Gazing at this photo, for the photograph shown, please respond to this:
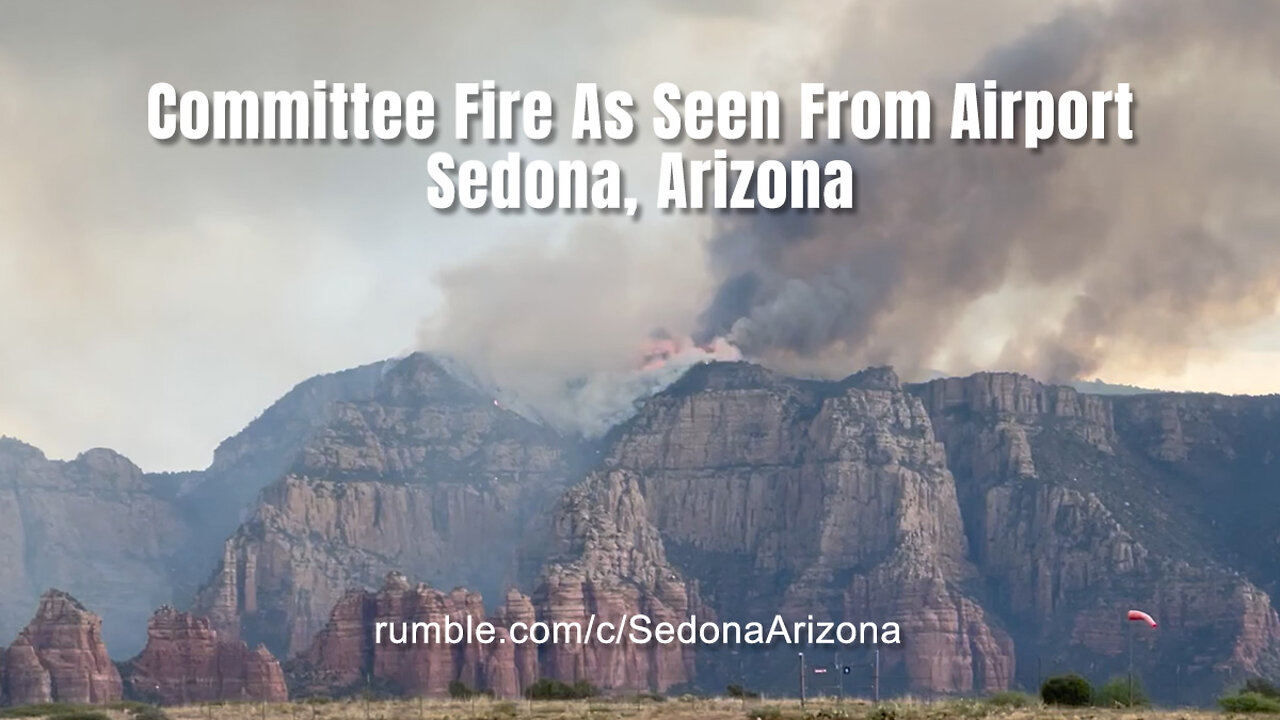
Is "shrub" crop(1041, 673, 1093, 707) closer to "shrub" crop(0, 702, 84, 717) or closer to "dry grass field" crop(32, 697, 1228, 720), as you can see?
"dry grass field" crop(32, 697, 1228, 720)

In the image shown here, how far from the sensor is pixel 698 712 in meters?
142

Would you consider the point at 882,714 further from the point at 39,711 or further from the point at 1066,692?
the point at 39,711

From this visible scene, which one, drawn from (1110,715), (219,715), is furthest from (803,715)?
(219,715)

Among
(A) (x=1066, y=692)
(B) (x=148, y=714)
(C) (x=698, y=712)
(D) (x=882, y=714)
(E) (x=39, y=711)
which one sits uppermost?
(D) (x=882, y=714)

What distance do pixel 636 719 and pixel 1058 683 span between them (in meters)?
31.9

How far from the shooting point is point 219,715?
6585 inches

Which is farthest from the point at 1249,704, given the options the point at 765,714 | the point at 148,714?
the point at 148,714

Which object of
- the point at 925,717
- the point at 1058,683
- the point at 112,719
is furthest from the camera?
the point at 112,719

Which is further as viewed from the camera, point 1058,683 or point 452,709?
point 452,709

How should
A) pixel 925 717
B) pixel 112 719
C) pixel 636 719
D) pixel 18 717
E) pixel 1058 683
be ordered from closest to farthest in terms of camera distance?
pixel 925 717 → pixel 636 719 → pixel 1058 683 → pixel 112 719 → pixel 18 717

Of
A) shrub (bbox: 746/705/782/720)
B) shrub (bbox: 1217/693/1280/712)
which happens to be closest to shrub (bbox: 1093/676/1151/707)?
shrub (bbox: 1217/693/1280/712)

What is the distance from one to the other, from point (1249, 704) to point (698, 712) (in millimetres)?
35377

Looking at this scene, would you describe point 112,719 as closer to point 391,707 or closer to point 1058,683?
point 391,707

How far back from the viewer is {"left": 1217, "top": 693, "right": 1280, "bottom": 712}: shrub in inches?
5748
